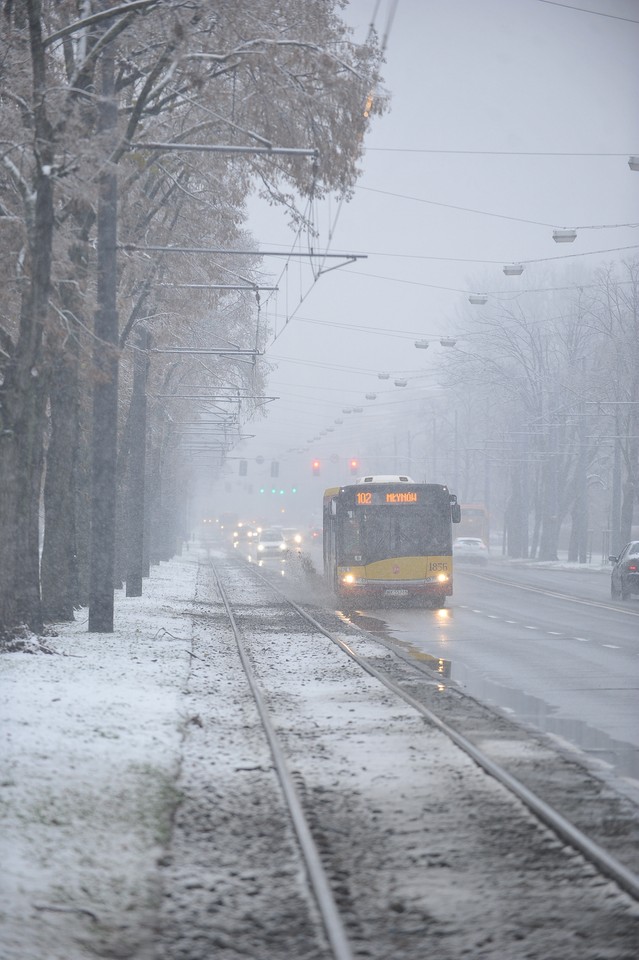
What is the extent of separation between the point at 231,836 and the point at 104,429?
A: 42.5 ft

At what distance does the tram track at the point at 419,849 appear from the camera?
584 cm

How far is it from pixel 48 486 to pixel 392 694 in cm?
855

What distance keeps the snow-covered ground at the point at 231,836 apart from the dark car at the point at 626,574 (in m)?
21.3

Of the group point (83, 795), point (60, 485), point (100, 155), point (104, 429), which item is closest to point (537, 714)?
point (83, 795)

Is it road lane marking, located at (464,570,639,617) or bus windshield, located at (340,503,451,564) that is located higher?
bus windshield, located at (340,503,451,564)

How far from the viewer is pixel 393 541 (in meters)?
30.9

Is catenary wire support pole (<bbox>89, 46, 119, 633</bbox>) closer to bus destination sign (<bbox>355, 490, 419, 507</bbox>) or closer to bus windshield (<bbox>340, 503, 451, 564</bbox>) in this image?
bus windshield (<bbox>340, 503, 451, 564</bbox>)

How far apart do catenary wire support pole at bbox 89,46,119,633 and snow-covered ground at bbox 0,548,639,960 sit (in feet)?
19.5

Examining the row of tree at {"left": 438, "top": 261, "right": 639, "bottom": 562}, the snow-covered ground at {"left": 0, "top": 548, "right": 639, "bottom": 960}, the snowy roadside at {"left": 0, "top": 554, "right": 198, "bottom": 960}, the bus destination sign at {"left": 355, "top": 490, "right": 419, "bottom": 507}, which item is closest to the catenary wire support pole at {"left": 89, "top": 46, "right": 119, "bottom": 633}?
the snowy roadside at {"left": 0, "top": 554, "right": 198, "bottom": 960}

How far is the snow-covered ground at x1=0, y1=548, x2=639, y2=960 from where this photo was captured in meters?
5.85

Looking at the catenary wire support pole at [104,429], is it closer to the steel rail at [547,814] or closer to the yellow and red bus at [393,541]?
the steel rail at [547,814]

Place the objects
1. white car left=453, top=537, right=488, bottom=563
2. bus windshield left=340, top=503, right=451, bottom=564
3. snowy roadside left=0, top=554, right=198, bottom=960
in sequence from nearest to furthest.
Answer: snowy roadside left=0, top=554, right=198, bottom=960 < bus windshield left=340, top=503, right=451, bottom=564 < white car left=453, top=537, right=488, bottom=563

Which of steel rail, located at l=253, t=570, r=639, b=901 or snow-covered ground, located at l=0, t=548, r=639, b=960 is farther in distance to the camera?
steel rail, located at l=253, t=570, r=639, b=901

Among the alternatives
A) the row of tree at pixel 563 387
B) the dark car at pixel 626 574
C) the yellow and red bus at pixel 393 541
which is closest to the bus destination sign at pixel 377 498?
the yellow and red bus at pixel 393 541
